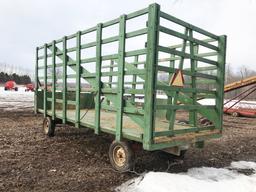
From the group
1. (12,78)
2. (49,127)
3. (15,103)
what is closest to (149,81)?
(49,127)

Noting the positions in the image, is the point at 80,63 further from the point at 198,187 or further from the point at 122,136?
the point at 198,187

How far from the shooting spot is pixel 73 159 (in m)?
5.60

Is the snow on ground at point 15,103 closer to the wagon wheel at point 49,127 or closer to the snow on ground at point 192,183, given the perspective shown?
the wagon wheel at point 49,127

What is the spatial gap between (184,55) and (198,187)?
203 centimetres

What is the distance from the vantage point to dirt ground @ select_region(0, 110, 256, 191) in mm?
4328

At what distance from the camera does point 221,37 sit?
213 inches

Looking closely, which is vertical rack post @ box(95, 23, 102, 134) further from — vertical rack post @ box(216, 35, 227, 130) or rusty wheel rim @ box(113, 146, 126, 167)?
vertical rack post @ box(216, 35, 227, 130)

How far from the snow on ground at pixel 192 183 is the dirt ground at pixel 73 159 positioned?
14.7 inches

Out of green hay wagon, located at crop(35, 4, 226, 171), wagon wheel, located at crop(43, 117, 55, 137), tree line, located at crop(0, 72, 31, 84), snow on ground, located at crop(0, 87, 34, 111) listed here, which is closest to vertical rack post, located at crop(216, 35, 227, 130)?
green hay wagon, located at crop(35, 4, 226, 171)

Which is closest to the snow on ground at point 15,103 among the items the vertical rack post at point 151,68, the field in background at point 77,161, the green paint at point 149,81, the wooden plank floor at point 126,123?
the field in background at point 77,161

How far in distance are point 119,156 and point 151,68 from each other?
5.51ft

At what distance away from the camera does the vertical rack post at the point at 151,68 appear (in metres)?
4.05

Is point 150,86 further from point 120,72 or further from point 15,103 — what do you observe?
point 15,103

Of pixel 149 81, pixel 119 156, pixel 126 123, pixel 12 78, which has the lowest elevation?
pixel 119 156
